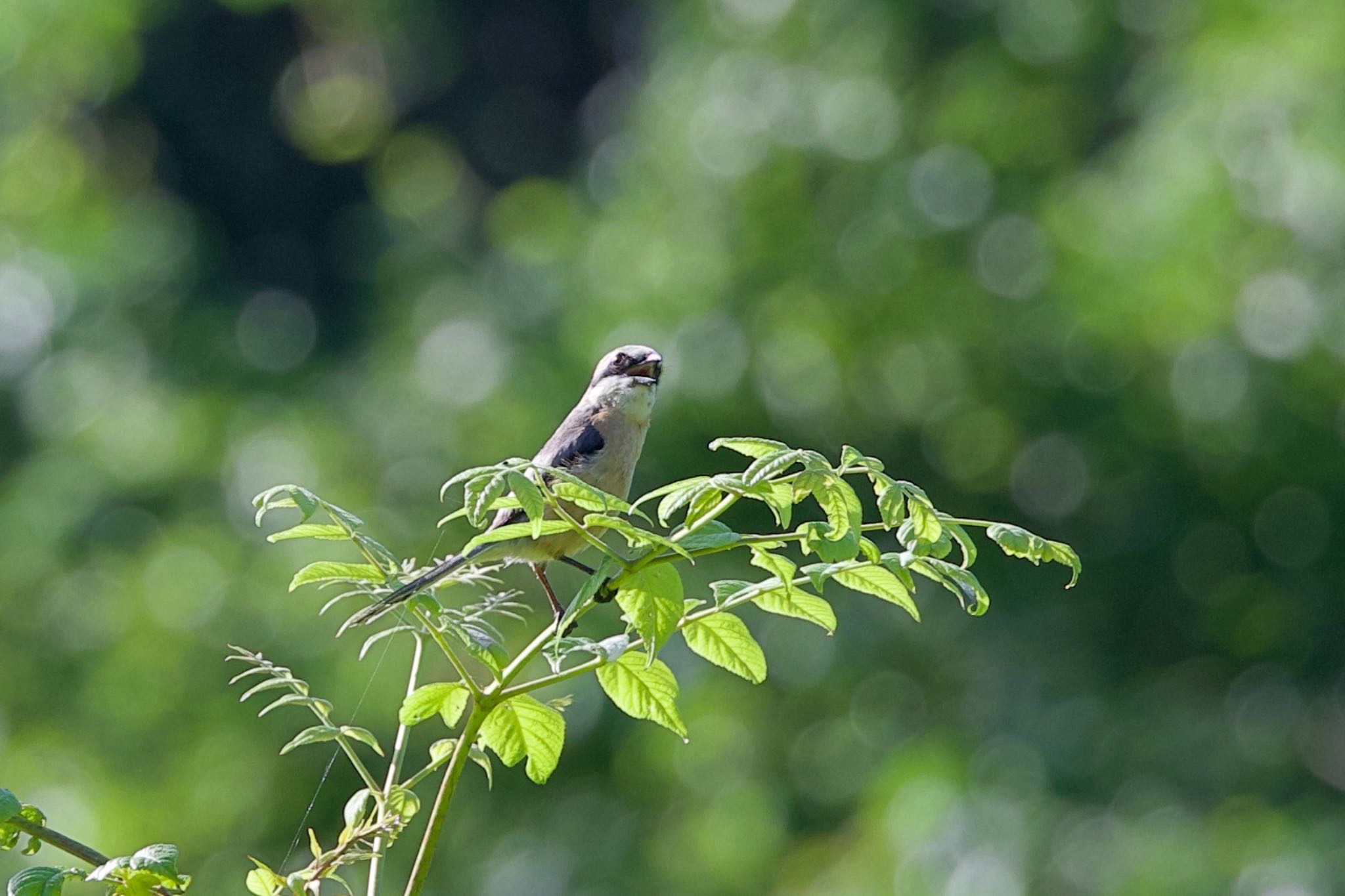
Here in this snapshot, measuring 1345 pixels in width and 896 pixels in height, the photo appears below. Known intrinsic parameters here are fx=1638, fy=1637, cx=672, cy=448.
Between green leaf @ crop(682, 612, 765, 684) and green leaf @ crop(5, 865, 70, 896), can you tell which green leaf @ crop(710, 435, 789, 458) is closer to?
green leaf @ crop(682, 612, 765, 684)

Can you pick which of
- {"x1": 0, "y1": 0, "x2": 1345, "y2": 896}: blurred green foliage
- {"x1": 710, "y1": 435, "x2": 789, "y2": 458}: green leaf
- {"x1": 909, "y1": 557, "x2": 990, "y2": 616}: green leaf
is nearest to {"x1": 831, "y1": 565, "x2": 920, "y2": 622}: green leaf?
{"x1": 909, "y1": 557, "x2": 990, "y2": 616}: green leaf

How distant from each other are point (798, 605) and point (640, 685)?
20 cm

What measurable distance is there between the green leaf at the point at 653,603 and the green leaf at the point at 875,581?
22cm

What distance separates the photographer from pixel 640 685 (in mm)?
1796

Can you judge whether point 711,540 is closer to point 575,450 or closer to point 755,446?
point 755,446

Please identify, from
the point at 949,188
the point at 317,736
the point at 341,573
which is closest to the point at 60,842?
the point at 317,736

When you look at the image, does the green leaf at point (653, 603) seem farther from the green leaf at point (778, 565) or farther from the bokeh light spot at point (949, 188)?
the bokeh light spot at point (949, 188)

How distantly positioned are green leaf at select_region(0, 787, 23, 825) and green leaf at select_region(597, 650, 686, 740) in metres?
0.60

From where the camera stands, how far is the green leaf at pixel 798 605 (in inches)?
72.2

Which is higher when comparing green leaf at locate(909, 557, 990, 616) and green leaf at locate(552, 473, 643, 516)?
green leaf at locate(552, 473, 643, 516)

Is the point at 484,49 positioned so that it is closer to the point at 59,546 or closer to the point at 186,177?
the point at 186,177

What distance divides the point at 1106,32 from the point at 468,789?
16.3 feet

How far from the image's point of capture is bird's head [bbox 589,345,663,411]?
3.94m

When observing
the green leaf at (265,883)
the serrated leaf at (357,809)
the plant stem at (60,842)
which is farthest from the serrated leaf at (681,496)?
the plant stem at (60,842)
